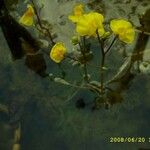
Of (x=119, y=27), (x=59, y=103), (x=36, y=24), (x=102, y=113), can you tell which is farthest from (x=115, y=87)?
(x=36, y=24)

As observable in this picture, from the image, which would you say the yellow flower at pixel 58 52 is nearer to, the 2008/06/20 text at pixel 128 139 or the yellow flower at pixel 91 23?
the yellow flower at pixel 91 23

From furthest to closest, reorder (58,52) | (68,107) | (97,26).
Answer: (68,107) → (58,52) → (97,26)

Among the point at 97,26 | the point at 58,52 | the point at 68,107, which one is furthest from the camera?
the point at 68,107

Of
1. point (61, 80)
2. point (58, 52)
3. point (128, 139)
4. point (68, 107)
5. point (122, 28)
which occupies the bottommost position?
point (128, 139)

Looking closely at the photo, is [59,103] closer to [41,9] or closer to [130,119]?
[130,119]

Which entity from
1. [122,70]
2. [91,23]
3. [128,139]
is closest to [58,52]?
[91,23]

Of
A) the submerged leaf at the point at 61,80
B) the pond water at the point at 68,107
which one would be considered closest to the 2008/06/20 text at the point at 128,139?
the pond water at the point at 68,107

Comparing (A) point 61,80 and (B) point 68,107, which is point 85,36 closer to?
(A) point 61,80
